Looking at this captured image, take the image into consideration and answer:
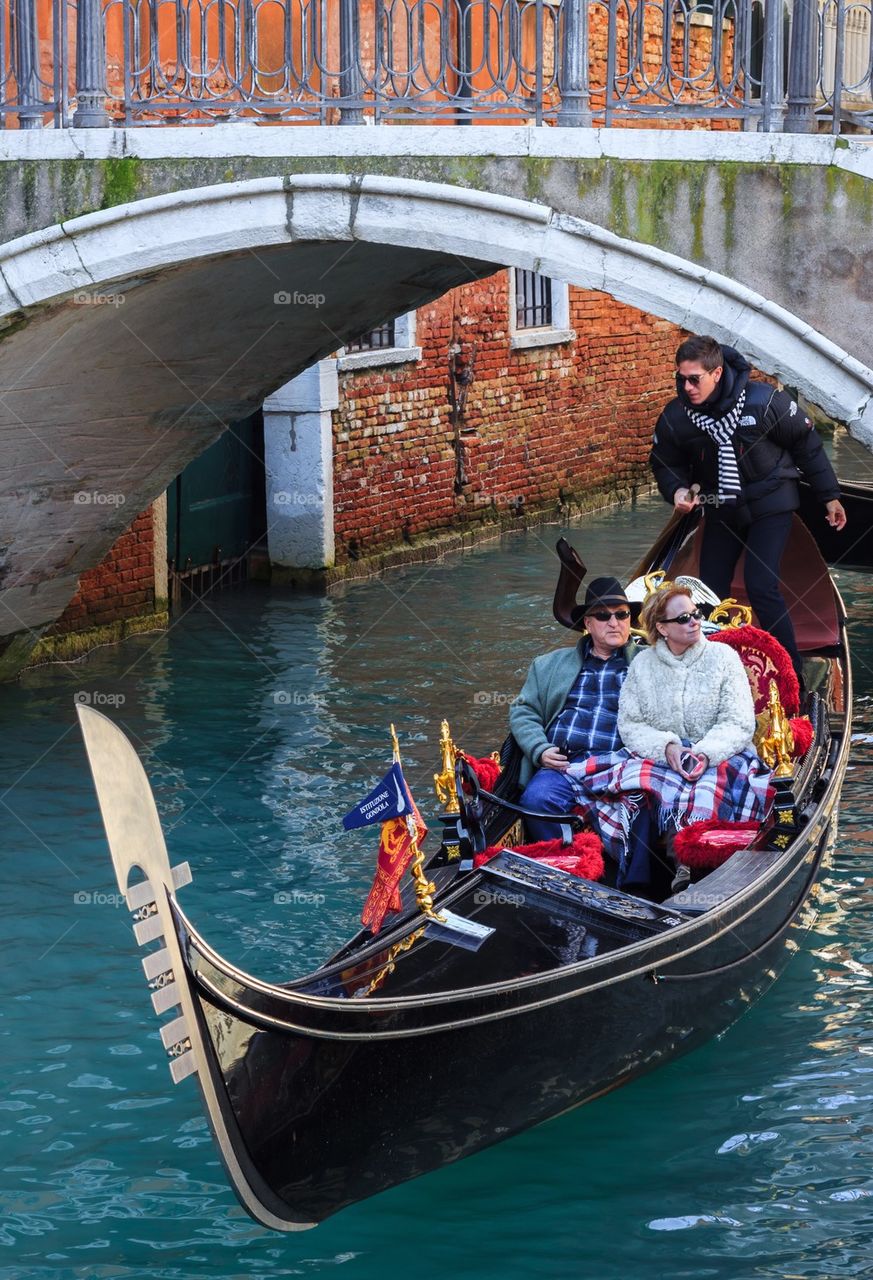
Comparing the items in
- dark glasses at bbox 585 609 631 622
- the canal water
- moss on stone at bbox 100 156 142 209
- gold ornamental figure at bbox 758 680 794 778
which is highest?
moss on stone at bbox 100 156 142 209

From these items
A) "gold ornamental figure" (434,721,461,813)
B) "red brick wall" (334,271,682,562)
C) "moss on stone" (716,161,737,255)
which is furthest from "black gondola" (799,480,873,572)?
"gold ornamental figure" (434,721,461,813)

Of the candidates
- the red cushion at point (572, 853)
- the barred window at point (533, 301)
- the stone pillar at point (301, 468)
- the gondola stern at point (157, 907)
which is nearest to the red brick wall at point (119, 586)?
the stone pillar at point (301, 468)

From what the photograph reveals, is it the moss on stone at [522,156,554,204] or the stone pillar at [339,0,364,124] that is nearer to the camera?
the moss on stone at [522,156,554,204]

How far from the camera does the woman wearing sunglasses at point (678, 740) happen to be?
412 centimetres

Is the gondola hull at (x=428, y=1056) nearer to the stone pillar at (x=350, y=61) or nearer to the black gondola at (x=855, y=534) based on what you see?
the stone pillar at (x=350, y=61)

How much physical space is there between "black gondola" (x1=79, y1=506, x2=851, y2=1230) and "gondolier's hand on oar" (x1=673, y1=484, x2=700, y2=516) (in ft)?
4.03

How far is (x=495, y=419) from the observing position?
9.70m

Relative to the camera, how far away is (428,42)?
7.54 metres

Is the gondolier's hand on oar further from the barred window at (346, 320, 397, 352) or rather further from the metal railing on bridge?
the barred window at (346, 320, 397, 352)

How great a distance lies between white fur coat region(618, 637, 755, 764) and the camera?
4203 millimetres

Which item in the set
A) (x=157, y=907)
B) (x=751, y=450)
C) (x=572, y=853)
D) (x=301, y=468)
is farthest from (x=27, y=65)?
(x=301, y=468)

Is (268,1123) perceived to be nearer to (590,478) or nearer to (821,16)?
(821,16)

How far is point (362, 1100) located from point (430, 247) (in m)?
2.29

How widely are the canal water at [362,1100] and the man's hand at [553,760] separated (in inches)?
25.1
